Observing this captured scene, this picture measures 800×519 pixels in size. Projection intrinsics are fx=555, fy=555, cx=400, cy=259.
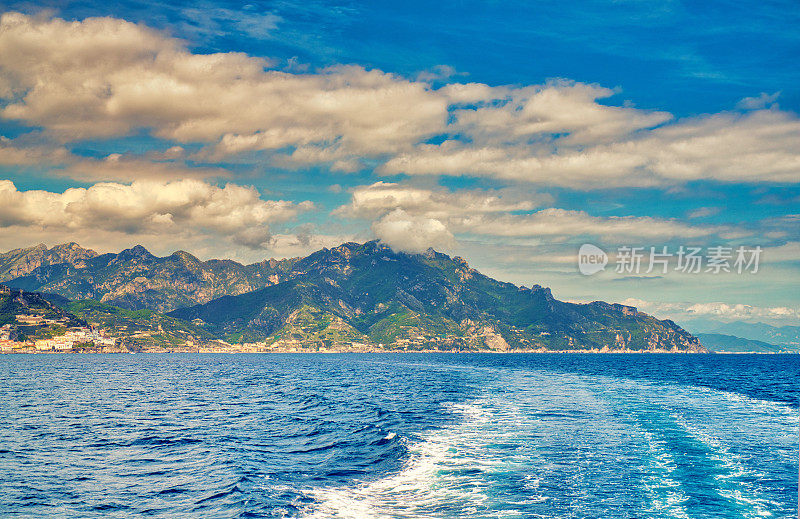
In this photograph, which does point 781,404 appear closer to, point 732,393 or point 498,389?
point 732,393

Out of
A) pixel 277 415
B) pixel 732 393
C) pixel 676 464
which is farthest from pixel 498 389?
pixel 676 464

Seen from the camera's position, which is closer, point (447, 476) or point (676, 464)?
point (447, 476)

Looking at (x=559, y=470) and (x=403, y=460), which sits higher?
(x=559, y=470)

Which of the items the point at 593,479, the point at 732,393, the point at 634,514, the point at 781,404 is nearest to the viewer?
the point at 634,514

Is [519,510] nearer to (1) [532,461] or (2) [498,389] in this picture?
(1) [532,461]

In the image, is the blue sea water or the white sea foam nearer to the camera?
the white sea foam

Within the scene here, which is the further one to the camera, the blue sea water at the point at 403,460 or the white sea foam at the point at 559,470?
the blue sea water at the point at 403,460

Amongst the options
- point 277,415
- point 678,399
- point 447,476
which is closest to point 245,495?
point 447,476

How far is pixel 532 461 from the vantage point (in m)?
48.2

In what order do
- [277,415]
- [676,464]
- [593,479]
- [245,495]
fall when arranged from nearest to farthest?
[245,495], [593,479], [676,464], [277,415]

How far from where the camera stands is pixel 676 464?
4812cm

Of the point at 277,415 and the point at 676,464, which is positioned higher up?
the point at 676,464

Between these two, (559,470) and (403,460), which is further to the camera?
(403,460)

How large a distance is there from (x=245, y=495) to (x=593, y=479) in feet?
84.4
